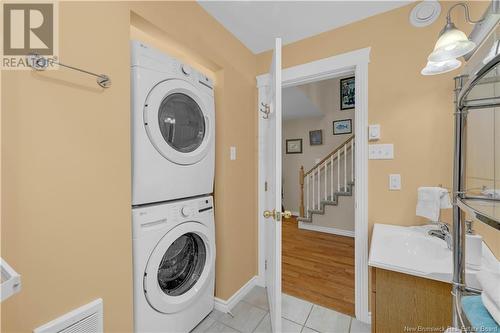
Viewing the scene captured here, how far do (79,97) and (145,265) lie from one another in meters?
0.89

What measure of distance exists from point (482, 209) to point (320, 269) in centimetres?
216

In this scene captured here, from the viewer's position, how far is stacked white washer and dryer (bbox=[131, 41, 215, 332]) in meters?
1.08

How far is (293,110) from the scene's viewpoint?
421 cm

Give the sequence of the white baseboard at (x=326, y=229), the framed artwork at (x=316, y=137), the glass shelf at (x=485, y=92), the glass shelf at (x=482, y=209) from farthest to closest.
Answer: the framed artwork at (x=316, y=137), the white baseboard at (x=326, y=229), the glass shelf at (x=485, y=92), the glass shelf at (x=482, y=209)

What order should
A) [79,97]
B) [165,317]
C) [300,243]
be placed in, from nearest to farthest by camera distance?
[79,97], [165,317], [300,243]

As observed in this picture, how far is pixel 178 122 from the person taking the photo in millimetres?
1319

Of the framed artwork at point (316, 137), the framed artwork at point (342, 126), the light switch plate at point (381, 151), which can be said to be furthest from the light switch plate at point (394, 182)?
the framed artwork at point (316, 137)

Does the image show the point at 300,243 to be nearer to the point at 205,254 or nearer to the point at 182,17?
the point at 205,254

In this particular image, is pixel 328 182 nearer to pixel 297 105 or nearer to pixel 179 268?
pixel 297 105

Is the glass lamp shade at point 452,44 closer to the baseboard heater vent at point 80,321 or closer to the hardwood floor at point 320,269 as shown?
the hardwood floor at point 320,269

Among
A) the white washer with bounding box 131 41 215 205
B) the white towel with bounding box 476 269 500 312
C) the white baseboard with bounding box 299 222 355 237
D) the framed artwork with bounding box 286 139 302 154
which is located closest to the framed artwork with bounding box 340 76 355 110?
the framed artwork with bounding box 286 139 302 154

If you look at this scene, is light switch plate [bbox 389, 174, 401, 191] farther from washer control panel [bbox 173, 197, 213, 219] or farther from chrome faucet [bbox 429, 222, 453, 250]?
washer control panel [bbox 173, 197, 213, 219]

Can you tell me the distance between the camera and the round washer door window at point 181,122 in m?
1.23

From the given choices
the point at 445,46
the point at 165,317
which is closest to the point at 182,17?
the point at 445,46
